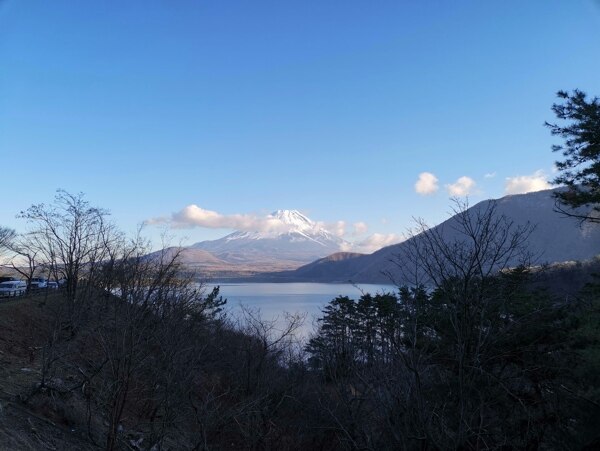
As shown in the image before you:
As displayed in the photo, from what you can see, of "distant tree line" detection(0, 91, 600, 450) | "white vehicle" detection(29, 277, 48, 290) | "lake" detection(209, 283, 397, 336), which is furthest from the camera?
"lake" detection(209, 283, 397, 336)

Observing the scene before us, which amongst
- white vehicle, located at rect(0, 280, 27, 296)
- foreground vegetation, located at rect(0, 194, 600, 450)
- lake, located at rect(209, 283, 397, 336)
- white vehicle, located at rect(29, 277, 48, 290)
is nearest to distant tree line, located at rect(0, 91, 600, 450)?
foreground vegetation, located at rect(0, 194, 600, 450)

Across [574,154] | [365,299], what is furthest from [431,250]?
[365,299]

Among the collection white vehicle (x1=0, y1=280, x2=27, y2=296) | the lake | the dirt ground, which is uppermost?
white vehicle (x1=0, y1=280, x2=27, y2=296)

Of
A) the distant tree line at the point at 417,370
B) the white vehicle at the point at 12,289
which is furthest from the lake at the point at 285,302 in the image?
the white vehicle at the point at 12,289

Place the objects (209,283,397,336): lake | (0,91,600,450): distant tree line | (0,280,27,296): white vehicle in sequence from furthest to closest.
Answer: (209,283,397,336): lake
(0,280,27,296): white vehicle
(0,91,600,450): distant tree line

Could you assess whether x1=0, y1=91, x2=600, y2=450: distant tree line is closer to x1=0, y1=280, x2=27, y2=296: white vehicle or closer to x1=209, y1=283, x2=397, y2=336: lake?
x1=209, y1=283, x2=397, y2=336: lake

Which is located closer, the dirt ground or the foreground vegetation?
the foreground vegetation

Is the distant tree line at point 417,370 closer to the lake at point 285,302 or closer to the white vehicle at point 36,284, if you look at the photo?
the lake at point 285,302

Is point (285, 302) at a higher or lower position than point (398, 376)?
lower

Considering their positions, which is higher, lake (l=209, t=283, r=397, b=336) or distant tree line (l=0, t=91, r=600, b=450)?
distant tree line (l=0, t=91, r=600, b=450)

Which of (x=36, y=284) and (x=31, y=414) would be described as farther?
(x=36, y=284)

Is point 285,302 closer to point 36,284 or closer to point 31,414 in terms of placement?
point 36,284

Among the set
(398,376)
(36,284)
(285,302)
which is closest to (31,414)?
(398,376)

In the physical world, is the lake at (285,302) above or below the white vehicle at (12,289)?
below
